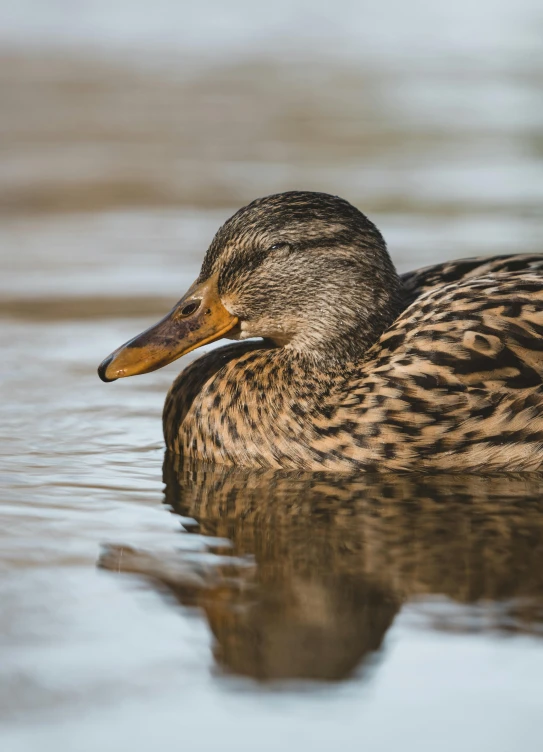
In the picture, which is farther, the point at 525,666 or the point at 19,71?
the point at 19,71

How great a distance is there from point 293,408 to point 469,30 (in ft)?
44.0

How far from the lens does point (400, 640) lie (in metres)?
4.90

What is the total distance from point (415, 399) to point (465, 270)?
115cm

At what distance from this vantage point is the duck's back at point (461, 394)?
6.64 metres

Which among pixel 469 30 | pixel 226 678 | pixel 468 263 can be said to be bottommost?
pixel 226 678

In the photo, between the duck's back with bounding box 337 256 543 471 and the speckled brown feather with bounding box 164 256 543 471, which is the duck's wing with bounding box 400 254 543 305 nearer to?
the speckled brown feather with bounding box 164 256 543 471

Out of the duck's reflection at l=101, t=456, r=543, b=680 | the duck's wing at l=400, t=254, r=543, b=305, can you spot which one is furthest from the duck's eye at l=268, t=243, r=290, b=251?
the duck's reflection at l=101, t=456, r=543, b=680

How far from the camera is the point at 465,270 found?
7.53m

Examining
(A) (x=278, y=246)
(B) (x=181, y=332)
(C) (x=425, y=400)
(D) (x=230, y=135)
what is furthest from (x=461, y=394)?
(D) (x=230, y=135)

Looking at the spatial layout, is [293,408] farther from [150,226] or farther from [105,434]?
[150,226]

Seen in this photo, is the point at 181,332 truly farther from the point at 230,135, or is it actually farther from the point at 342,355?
the point at 230,135

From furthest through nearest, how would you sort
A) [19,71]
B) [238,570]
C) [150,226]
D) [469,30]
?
[469,30] < [19,71] < [150,226] < [238,570]

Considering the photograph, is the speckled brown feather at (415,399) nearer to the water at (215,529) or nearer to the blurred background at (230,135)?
the water at (215,529)

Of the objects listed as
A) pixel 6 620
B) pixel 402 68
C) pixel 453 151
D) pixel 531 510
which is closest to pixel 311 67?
pixel 402 68
